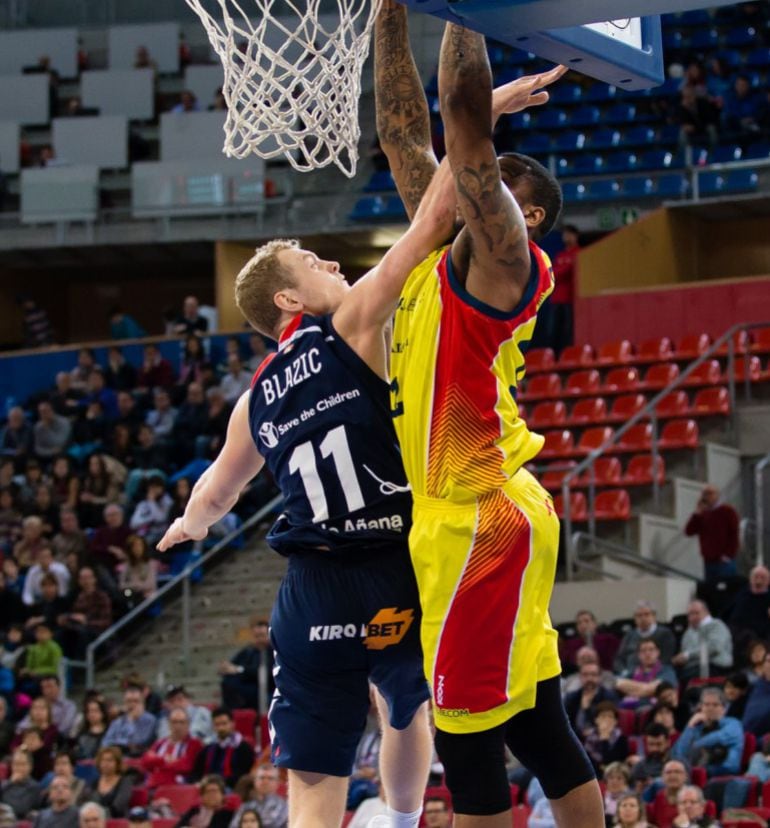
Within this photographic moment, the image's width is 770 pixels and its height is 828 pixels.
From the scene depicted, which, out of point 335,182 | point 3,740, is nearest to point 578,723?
point 3,740

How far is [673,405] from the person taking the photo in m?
17.3

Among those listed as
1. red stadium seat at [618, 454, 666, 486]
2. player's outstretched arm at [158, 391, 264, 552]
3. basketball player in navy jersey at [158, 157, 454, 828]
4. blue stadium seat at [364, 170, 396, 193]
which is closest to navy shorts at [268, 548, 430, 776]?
basketball player in navy jersey at [158, 157, 454, 828]

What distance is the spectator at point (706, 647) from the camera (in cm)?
1258

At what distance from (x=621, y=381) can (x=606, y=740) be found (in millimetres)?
7208

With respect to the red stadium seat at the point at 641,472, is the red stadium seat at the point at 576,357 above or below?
above

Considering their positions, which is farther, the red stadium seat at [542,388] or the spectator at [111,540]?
the red stadium seat at [542,388]

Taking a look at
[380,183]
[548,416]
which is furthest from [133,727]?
[380,183]

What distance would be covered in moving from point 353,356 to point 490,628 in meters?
0.98

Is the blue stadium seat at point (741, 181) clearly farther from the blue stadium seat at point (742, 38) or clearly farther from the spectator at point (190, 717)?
the spectator at point (190, 717)

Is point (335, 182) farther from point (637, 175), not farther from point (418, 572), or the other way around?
point (418, 572)

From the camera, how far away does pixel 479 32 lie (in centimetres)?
438

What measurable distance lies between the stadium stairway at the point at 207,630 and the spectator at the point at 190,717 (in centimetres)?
166

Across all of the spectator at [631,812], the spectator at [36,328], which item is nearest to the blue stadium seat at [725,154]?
the spectator at [36,328]

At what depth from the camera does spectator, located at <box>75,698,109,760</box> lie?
14.0 metres
